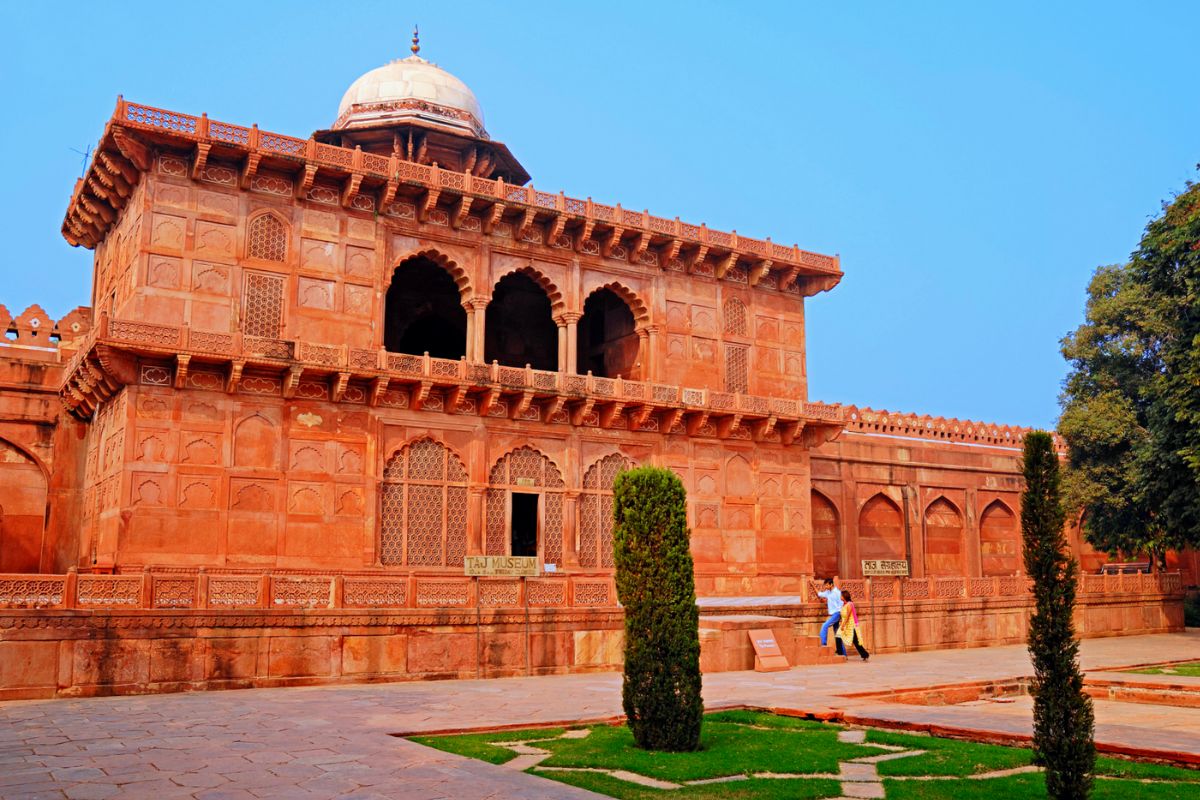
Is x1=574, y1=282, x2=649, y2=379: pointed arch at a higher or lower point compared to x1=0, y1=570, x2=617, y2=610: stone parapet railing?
higher

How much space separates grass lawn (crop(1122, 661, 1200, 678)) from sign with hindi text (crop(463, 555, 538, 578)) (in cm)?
850

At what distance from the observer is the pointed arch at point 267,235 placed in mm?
18750

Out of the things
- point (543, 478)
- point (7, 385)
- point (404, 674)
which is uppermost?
point (7, 385)

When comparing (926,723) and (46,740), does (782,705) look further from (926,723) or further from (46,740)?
(46,740)

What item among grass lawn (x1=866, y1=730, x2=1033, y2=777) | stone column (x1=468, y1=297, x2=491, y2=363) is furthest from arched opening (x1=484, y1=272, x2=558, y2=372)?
grass lawn (x1=866, y1=730, x2=1033, y2=777)

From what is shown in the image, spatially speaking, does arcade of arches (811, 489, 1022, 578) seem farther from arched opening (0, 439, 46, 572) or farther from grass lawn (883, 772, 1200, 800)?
grass lawn (883, 772, 1200, 800)

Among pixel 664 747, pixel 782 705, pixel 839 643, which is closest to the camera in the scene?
pixel 664 747

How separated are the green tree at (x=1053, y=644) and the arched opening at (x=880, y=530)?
2122 cm

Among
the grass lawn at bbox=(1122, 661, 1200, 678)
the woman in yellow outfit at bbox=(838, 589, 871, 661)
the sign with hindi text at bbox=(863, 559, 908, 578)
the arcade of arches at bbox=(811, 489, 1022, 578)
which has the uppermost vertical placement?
the arcade of arches at bbox=(811, 489, 1022, 578)

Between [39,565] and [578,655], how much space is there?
10700 millimetres

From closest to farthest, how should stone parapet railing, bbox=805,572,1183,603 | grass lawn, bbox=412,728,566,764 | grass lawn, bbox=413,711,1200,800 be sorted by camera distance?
grass lawn, bbox=413,711,1200,800 < grass lawn, bbox=412,728,566,764 < stone parapet railing, bbox=805,572,1183,603

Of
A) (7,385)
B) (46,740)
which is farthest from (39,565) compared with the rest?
(46,740)

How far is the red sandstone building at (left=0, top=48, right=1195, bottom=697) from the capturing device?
14586 mm

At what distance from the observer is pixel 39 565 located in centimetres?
1980
